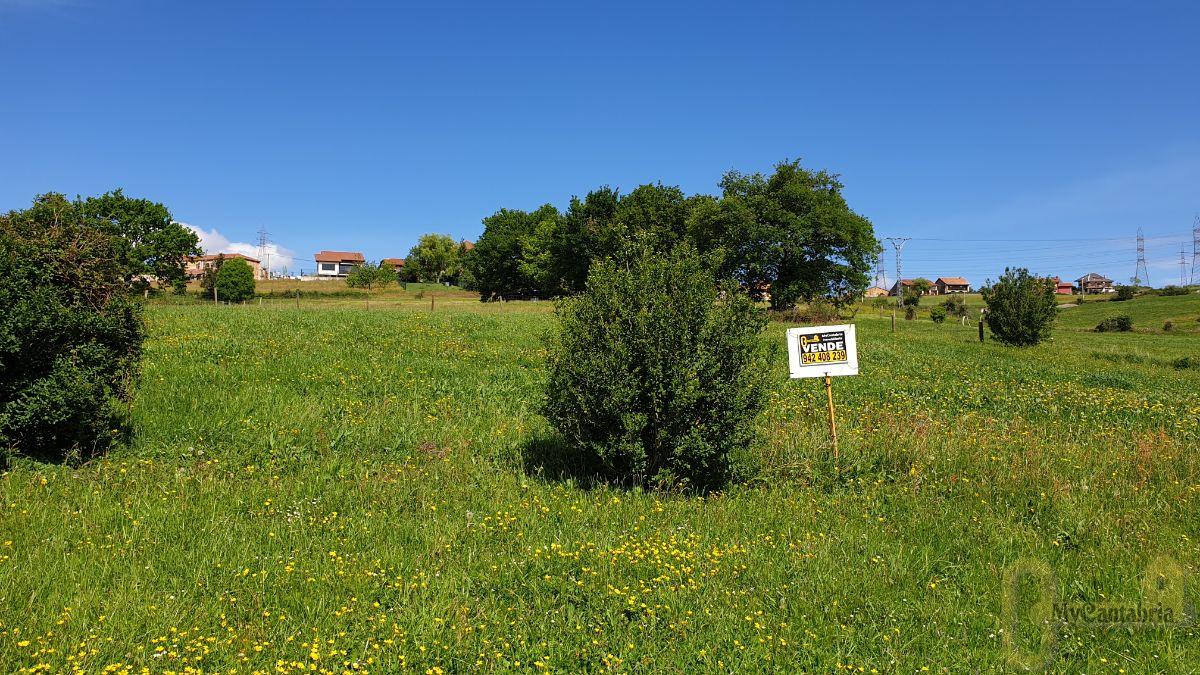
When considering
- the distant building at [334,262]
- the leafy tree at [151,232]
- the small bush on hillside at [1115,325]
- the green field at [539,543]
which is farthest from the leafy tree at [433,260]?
the green field at [539,543]

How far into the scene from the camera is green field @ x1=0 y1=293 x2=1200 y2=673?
4.14m

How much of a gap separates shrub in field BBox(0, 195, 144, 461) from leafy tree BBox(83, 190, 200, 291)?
62.3m

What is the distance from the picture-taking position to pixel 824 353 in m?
8.70

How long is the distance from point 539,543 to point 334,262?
176897 mm

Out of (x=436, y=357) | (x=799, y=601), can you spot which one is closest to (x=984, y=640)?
(x=799, y=601)

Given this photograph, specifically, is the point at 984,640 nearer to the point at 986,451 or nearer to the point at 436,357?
the point at 986,451

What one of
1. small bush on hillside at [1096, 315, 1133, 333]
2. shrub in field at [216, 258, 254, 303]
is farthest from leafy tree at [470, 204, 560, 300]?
small bush on hillside at [1096, 315, 1133, 333]

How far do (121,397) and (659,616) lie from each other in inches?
295

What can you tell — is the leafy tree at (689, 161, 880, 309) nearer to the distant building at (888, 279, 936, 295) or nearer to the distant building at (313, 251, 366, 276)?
the distant building at (888, 279, 936, 295)

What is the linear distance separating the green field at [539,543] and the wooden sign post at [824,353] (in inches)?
42.9

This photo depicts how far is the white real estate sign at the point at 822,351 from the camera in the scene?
8570 millimetres

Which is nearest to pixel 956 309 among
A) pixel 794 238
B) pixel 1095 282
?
pixel 794 238

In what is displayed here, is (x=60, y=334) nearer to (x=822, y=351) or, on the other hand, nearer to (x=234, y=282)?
(x=822, y=351)

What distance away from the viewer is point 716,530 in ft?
20.3
